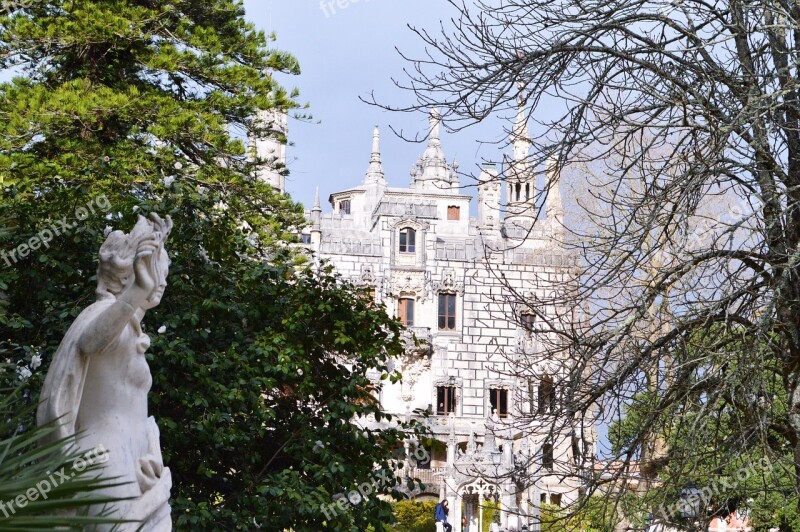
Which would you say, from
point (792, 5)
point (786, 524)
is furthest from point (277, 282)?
point (786, 524)

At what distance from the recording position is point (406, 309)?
43.4 m

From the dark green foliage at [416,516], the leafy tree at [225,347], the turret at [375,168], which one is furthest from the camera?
the turret at [375,168]

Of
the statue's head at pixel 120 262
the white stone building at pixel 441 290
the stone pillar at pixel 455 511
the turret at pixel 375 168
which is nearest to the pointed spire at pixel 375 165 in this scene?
the turret at pixel 375 168

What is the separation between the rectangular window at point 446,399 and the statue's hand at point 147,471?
37.9 m

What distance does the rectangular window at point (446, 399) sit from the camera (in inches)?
1644

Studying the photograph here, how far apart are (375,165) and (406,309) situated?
14.4 metres

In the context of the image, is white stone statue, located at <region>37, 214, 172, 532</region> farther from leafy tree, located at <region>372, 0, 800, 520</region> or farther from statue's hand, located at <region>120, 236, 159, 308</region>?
leafy tree, located at <region>372, 0, 800, 520</region>

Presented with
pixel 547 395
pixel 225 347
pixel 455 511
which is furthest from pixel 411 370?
pixel 547 395

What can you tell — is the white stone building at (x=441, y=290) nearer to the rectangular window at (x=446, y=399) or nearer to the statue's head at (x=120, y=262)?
the rectangular window at (x=446, y=399)

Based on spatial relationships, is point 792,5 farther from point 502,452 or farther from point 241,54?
point 502,452

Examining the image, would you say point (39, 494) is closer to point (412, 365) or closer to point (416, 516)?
point (416, 516)

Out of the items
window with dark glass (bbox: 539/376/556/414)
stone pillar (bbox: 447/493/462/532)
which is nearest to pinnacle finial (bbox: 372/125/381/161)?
stone pillar (bbox: 447/493/462/532)

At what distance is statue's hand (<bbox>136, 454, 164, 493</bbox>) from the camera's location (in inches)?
158

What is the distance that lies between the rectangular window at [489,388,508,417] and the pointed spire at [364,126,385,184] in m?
15.4
